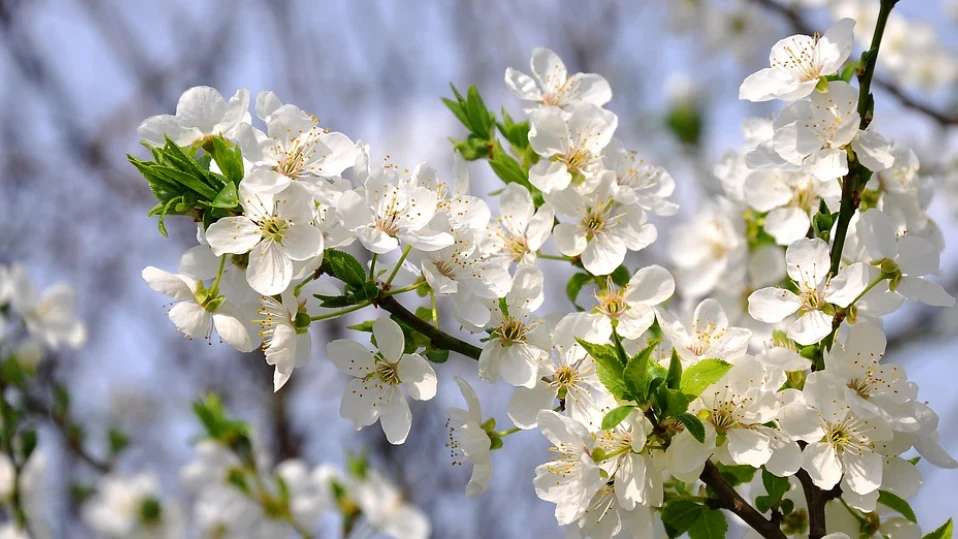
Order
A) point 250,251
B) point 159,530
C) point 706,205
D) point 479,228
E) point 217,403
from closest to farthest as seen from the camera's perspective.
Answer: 1. point 250,251
2. point 479,228
3. point 706,205
4. point 217,403
5. point 159,530

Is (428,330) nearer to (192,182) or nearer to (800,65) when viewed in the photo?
(192,182)

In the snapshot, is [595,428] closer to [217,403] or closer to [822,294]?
[822,294]

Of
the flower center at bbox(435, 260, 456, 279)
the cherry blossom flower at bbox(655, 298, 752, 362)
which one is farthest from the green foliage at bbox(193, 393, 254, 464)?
the cherry blossom flower at bbox(655, 298, 752, 362)

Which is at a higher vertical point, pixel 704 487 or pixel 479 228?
pixel 479 228

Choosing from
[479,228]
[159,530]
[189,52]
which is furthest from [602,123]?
[189,52]

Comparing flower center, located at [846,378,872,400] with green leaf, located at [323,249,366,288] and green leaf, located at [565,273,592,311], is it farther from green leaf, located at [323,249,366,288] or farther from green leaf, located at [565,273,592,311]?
green leaf, located at [323,249,366,288]

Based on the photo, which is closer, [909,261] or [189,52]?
[909,261]
